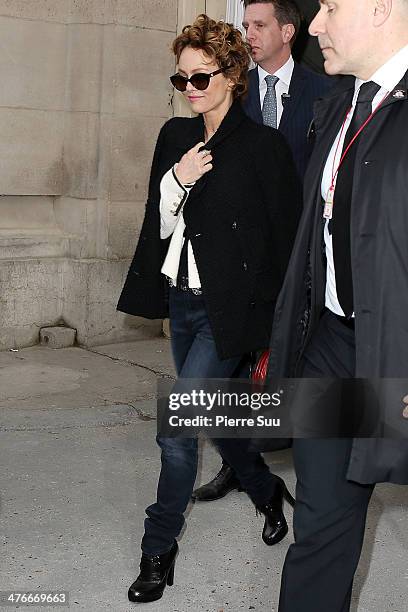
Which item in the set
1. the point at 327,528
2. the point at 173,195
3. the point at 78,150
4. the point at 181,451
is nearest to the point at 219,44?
the point at 173,195

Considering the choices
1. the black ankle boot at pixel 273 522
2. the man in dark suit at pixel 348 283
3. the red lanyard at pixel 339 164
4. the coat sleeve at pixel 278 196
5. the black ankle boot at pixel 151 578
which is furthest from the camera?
the black ankle boot at pixel 273 522

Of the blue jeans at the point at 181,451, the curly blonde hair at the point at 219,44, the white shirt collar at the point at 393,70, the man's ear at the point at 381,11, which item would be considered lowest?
the blue jeans at the point at 181,451

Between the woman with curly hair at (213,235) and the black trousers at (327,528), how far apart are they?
0.94 meters

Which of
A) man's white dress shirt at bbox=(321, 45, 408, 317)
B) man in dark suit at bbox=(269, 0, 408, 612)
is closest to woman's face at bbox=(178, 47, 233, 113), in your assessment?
man in dark suit at bbox=(269, 0, 408, 612)

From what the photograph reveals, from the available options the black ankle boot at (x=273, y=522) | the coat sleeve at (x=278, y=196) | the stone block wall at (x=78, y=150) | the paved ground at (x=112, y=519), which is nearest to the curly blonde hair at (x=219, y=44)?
the coat sleeve at (x=278, y=196)

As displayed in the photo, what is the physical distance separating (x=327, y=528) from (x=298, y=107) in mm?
2552

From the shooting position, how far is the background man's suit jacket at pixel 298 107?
513 cm

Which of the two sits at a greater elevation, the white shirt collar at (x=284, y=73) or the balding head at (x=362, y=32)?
the balding head at (x=362, y=32)

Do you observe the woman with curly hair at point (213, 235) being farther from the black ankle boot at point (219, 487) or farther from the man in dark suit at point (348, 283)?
the black ankle boot at point (219, 487)

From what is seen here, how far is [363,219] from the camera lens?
3.01m

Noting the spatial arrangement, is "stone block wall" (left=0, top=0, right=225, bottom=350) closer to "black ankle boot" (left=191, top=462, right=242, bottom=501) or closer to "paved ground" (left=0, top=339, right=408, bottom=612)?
"paved ground" (left=0, top=339, right=408, bottom=612)

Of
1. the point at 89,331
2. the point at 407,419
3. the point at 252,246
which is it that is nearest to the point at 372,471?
the point at 407,419

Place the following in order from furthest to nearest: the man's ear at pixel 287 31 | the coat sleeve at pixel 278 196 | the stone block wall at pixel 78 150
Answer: the stone block wall at pixel 78 150 < the man's ear at pixel 287 31 < the coat sleeve at pixel 278 196

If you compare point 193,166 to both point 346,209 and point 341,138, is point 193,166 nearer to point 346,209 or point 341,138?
point 341,138
